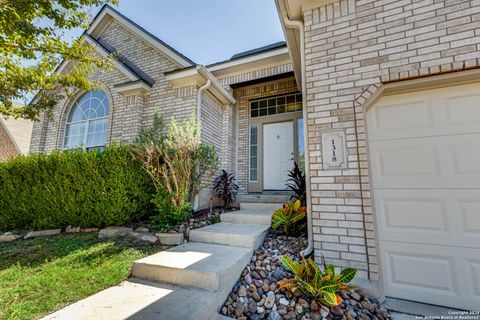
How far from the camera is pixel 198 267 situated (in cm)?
229

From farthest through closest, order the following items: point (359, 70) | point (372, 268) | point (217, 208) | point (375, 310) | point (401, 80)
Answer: point (217, 208) → point (359, 70) → point (401, 80) → point (372, 268) → point (375, 310)

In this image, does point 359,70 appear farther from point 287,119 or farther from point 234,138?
point 234,138

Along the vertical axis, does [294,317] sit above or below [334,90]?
below

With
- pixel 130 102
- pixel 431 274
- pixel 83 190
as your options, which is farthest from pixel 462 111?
pixel 130 102

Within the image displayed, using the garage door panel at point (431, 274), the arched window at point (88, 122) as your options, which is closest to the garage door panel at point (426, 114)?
the garage door panel at point (431, 274)

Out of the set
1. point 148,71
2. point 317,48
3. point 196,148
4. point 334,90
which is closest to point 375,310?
point 334,90

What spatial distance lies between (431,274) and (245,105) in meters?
5.62

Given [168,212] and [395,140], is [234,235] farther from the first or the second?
[395,140]

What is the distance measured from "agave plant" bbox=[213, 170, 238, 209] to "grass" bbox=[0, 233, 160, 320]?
7.71ft

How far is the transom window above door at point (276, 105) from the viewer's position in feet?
20.1

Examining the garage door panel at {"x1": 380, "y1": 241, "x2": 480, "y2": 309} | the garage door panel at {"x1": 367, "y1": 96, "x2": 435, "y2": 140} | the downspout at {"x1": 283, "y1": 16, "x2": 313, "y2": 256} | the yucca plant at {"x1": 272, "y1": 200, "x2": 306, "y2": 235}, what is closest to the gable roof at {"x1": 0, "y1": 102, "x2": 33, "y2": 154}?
the yucca plant at {"x1": 272, "y1": 200, "x2": 306, "y2": 235}

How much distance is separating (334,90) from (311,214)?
1.65 m

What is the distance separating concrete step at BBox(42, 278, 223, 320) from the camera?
1698 mm

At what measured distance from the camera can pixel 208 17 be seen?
6.21 m
